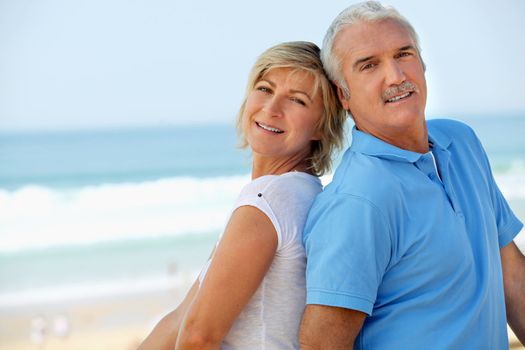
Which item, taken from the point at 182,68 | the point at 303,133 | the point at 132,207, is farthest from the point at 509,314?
the point at 182,68

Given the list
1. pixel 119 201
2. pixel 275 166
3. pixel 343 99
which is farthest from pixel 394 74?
pixel 119 201

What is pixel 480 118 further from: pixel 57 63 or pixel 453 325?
pixel 453 325

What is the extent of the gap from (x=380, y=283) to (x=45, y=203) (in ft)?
49.3

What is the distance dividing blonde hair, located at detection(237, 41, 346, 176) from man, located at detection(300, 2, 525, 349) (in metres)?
0.04

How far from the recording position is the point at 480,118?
95.6 ft

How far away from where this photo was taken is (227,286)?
1624mm

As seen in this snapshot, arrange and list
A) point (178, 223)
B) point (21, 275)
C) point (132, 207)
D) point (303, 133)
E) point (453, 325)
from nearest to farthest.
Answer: point (453, 325)
point (303, 133)
point (21, 275)
point (178, 223)
point (132, 207)

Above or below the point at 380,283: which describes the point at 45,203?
below

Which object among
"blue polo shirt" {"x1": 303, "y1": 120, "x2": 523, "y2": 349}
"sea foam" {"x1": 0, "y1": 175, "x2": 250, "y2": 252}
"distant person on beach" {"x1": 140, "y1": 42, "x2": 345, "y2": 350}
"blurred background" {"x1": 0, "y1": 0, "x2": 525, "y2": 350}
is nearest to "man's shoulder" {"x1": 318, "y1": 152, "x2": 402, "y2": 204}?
"blue polo shirt" {"x1": 303, "y1": 120, "x2": 523, "y2": 349}

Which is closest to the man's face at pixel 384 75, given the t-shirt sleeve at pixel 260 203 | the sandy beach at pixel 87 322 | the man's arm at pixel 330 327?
the t-shirt sleeve at pixel 260 203

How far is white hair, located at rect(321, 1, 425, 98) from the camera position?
1854 mm

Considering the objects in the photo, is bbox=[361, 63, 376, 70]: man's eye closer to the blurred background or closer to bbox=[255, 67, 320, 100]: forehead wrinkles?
bbox=[255, 67, 320, 100]: forehead wrinkles

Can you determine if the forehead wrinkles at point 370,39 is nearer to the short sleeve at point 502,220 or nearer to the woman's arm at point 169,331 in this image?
the short sleeve at point 502,220

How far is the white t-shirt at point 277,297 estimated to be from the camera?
1.71 m
